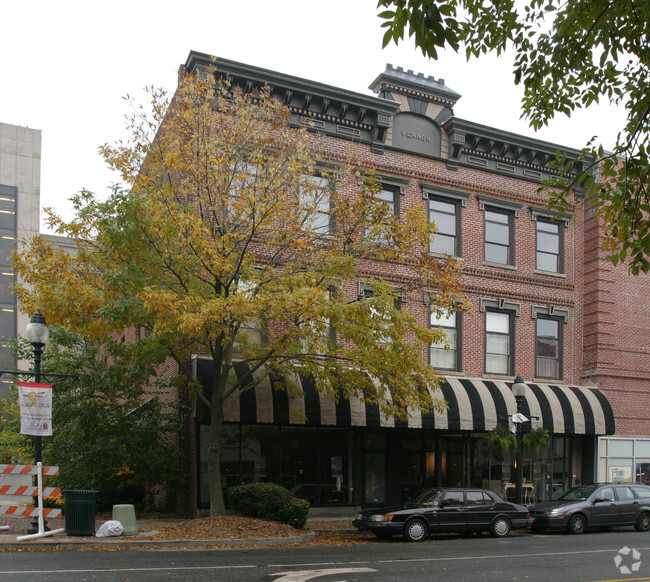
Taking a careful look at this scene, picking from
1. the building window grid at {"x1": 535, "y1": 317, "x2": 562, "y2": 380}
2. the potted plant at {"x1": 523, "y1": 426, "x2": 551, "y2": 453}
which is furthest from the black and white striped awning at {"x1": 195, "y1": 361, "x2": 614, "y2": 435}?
the building window grid at {"x1": 535, "y1": 317, "x2": 562, "y2": 380}

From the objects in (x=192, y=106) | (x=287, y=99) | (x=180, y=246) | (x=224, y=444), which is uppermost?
Answer: (x=287, y=99)

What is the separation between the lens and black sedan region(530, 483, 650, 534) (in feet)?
63.9


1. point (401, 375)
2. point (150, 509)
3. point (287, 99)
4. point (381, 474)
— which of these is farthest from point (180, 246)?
point (381, 474)

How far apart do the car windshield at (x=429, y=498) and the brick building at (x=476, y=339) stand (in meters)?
3.92

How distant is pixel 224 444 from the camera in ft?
68.2

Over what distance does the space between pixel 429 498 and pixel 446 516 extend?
0.57 m

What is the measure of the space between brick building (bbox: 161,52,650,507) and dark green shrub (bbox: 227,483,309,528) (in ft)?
9.26

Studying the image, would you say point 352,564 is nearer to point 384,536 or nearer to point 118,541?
point 118,541

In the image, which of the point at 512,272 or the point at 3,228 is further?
the point at 3,228

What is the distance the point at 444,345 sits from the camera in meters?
24.0

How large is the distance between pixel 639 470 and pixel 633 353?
167 inches

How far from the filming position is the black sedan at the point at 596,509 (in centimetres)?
1948

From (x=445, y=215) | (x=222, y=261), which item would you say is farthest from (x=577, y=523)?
(x=222, y=261)

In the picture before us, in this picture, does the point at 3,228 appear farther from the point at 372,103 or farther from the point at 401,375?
the point at 401,375
